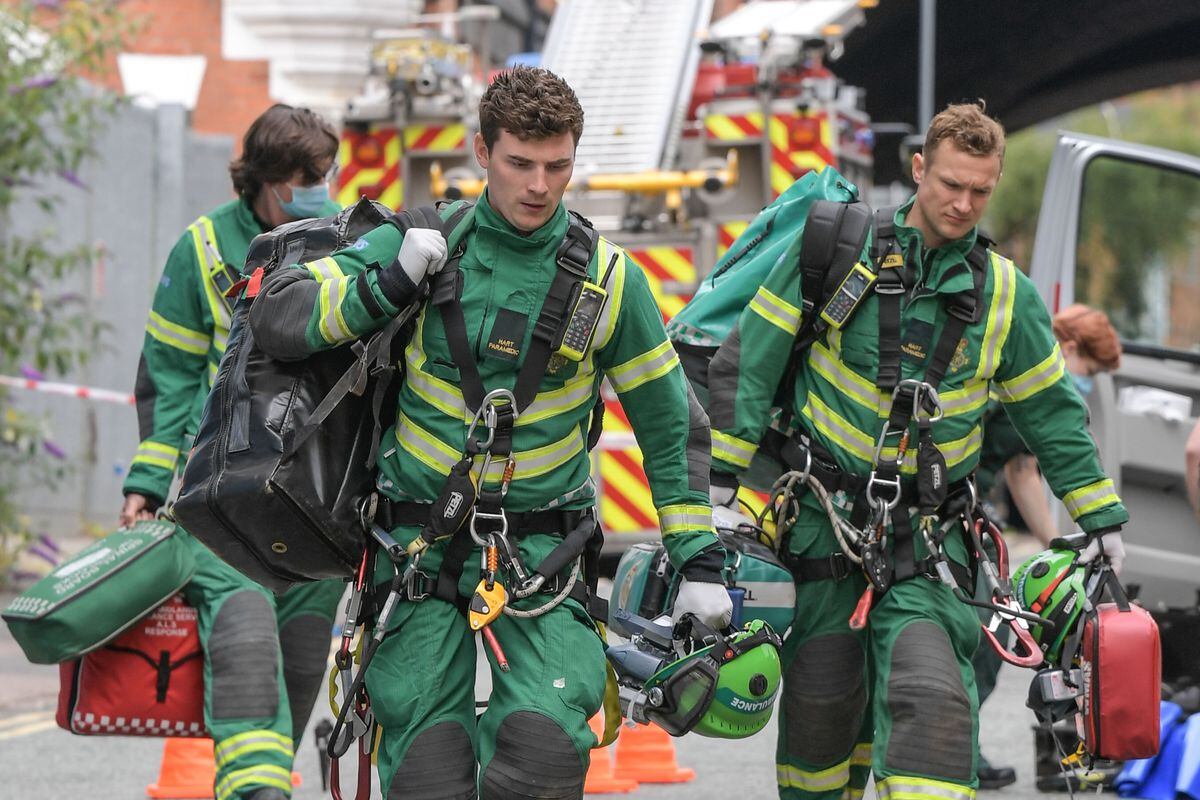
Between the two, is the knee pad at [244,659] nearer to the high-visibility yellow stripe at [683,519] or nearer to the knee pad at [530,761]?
the knee pad at [530,761]

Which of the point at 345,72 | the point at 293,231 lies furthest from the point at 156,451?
the point at 345,72

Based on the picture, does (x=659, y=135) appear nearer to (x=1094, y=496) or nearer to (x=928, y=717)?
(x=1094, y=496)

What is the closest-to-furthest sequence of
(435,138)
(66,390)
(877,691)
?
(877,691)
(435,138)
(66,390)

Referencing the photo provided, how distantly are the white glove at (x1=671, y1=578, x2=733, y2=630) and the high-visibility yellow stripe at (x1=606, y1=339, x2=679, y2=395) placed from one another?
1.55 feet

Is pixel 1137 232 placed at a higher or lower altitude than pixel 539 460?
lower

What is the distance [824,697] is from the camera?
5.62 meters

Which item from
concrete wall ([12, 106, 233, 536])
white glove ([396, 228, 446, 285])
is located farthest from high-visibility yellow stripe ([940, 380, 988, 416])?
concrete wall ([12, 106, 233, 536])

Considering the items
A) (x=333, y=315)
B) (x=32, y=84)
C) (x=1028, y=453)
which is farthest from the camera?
(x=32, y=84)

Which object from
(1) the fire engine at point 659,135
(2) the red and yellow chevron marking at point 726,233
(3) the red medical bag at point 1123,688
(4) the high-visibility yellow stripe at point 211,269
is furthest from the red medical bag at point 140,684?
(2) the red and yellow chevron marking at point 726,233

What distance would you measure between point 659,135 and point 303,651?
21.2 ft

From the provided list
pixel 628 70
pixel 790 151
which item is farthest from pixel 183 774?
pixel 628 70

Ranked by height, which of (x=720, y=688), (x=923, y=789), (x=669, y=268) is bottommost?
(x=669, y=268)

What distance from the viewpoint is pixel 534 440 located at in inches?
184

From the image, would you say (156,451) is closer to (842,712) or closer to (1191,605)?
(842,712)
